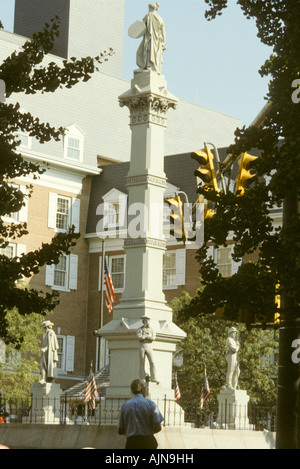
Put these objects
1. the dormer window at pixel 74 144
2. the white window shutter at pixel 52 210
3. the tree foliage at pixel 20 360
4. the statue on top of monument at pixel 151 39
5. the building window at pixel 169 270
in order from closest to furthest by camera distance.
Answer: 1. the statue on top of monument at pixel 151 39
2. the tree foliage at pixel 20 360
3. the building window at pixel 169 270
4. the white window shutter at pixel 52 210
5. the dormer window at pixel 74 144

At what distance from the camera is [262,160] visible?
15953 millimetres

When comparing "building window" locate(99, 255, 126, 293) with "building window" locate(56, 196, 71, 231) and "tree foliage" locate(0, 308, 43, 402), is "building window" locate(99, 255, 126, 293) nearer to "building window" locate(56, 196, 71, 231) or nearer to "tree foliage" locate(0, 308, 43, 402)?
"building window" locate(56, 196, 71, 231)

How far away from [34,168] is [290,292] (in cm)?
684

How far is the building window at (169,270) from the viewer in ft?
182

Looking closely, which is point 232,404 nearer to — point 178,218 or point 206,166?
point 178,218

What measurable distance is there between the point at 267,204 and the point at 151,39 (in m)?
14.0

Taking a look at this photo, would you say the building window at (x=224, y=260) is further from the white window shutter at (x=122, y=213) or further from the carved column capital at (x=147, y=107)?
the carved column capital at (x=147, y=107)

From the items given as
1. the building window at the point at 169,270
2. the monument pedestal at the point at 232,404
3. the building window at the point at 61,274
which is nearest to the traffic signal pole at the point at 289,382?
the monument pedestal at the point at 232,404

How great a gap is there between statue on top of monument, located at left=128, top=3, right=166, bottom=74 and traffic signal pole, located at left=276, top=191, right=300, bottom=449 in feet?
49.0

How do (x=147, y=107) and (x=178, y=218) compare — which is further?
(x=147, y=107)

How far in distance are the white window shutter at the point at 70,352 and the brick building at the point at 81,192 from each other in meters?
0.05

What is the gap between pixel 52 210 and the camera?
57.4 metres

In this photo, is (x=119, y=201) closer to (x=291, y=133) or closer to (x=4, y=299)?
(x=4, y=299)

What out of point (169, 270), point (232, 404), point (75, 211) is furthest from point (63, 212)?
point (232, 404)
